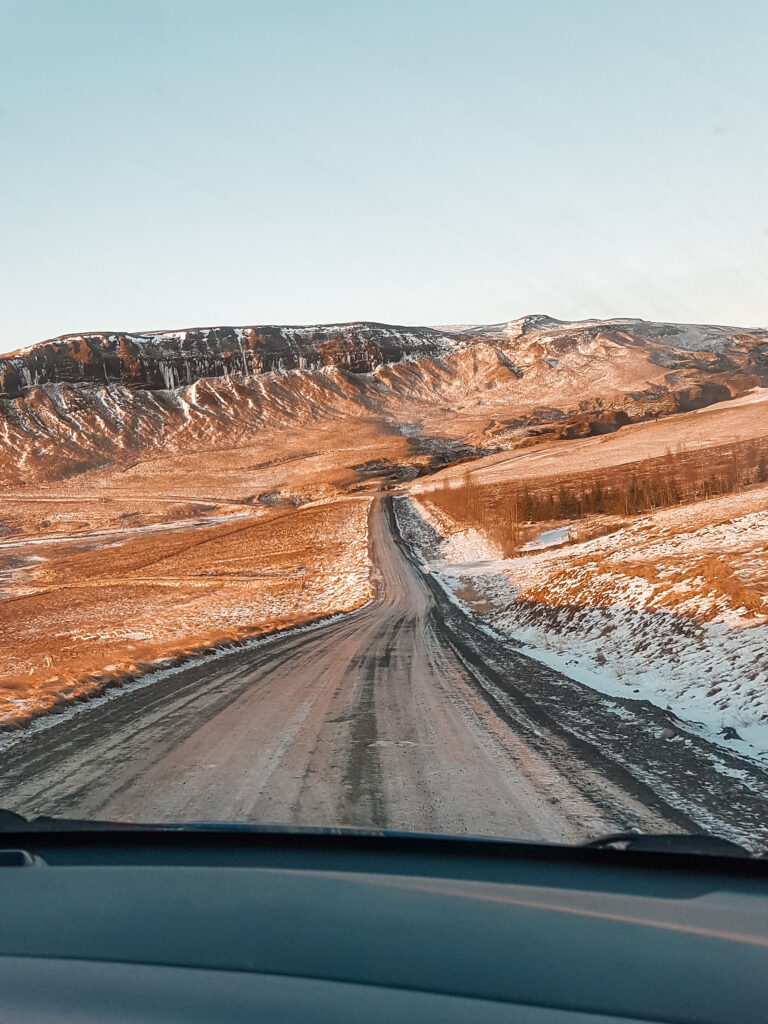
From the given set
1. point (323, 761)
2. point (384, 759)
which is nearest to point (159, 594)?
point (323, 761)

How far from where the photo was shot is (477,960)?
208 centimetres

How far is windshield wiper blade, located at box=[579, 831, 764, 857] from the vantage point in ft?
9.00

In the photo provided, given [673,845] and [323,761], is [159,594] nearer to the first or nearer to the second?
[323,761]

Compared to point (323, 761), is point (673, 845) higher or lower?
higher

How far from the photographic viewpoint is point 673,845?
9.27 ft

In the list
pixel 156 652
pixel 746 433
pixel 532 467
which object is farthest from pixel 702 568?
pixel 532 467

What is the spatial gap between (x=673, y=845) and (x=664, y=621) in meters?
11.5

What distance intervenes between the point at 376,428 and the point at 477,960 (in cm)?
19343

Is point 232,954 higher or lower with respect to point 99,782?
higher

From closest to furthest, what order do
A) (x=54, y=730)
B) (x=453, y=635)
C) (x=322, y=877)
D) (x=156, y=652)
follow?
1. (x=322, y=877)
2. (x=54, y=730)
3. (x=156, y=652)
4. (x=453, y=635)

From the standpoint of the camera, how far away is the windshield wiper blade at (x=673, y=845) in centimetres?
274

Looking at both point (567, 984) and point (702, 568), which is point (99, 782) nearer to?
point (567, 984)

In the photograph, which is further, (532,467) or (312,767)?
(532,467)

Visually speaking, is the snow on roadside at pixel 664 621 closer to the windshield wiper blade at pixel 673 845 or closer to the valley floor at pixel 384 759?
the valley floor at pixel 384 759
